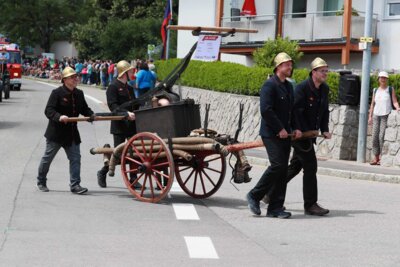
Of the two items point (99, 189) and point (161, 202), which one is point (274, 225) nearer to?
point (161, 202)

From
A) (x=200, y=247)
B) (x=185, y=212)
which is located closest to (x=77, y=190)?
(x=185, y=212)

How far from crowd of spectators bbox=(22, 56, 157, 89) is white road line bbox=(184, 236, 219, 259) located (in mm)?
24800

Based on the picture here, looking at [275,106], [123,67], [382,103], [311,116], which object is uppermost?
[123,67]

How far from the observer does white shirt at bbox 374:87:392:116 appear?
16.8 meters

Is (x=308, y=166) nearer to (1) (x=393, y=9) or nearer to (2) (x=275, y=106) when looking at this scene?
(2) (x=275, y=106)

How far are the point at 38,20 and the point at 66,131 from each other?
7904 cm

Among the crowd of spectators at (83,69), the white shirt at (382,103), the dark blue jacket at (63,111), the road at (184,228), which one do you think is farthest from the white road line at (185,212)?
the crowd of spectators at (83,69)

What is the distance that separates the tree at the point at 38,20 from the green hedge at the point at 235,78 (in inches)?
2460

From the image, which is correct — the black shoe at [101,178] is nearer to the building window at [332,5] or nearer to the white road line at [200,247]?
the white road line at [200,247]

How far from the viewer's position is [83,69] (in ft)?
184

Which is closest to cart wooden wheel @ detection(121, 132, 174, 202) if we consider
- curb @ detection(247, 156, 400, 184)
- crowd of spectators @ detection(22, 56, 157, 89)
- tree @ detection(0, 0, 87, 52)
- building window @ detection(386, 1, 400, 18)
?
curb @ detection(247, 156, 400, 184)

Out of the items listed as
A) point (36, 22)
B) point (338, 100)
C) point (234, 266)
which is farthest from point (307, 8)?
point (36, 22)

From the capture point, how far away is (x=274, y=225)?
10180mm

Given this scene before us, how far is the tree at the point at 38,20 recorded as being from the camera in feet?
290
